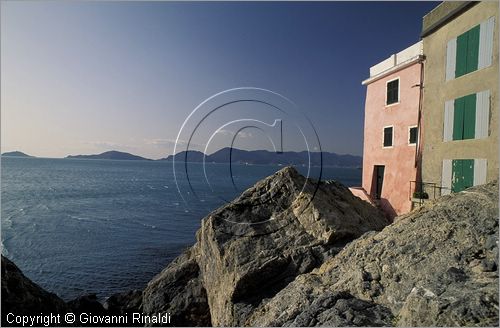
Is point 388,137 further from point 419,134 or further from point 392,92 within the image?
point 419,134

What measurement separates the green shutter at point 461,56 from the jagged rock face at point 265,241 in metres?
8.29

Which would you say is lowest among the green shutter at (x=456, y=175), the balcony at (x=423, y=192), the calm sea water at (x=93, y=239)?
the calm sea water at (x=93, y=239)

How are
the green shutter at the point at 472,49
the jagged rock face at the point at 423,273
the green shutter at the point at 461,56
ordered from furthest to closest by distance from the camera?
the green shutter at the point at 461,56, the green shutter at the point at 472,49, the jagged rock face at the point at 423,273

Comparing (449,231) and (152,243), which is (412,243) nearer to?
(449,231)

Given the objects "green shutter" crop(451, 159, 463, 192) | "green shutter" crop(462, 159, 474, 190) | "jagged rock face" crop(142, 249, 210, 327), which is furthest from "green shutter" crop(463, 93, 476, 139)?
"jagged rock face" crop(142, 249, 210, 327)

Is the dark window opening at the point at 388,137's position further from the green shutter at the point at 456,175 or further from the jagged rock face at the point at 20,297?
the jagged rock face at the point at 20,297

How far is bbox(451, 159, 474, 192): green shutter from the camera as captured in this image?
46.4 ft

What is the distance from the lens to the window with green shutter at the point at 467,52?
13820mm

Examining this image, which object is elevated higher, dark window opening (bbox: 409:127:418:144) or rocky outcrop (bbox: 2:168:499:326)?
dark window opening (bbox: 409:127:418:144)

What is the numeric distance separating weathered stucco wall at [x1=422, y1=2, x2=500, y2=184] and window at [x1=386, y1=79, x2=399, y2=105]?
2.70 metres

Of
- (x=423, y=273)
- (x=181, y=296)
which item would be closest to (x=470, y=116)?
(x=423, y=273)

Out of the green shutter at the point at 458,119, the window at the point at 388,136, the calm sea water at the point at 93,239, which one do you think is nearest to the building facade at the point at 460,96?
the green shutter at the point at 458,119

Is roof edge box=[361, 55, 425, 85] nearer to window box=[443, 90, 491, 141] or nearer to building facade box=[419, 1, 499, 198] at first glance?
building facade box=[419, 1, 499, 198]

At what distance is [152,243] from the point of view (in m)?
40.9
